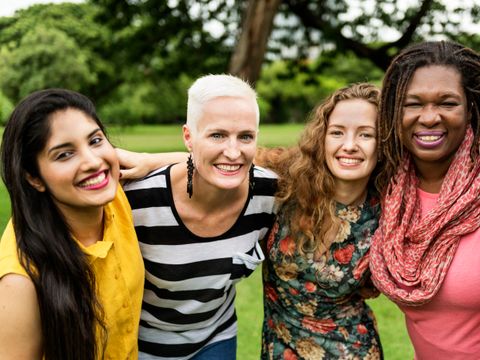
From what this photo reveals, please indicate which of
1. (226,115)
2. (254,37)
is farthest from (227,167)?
(254,37)

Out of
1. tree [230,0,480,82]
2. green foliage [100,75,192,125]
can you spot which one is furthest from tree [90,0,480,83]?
green foliage [100,75,192,125]

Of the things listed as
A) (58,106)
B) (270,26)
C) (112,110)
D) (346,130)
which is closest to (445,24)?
(270,26)

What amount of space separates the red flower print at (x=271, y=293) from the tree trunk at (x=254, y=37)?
5776 mm

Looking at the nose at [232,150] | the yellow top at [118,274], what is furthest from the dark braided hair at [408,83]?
the yellow top at [118,274]

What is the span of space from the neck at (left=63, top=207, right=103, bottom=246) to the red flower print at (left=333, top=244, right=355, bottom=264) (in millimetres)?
1143

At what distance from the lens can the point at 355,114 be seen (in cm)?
287

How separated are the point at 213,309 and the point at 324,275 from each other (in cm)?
58

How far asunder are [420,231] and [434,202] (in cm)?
17

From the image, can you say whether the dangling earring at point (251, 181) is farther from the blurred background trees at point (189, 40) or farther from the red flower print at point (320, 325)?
the blurred background trees at point (189, 40)

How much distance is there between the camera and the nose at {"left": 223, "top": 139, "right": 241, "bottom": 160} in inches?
103

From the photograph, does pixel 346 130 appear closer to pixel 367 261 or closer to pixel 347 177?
pixel 347 177

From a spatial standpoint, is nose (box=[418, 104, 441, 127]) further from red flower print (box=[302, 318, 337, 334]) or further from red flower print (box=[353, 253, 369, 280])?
red flower print (box=[302, 318, 337, 334])

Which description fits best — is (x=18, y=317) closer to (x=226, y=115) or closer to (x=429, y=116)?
(x=226, y=115)

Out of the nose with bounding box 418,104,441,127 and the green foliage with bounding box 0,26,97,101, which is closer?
the nose with bounding box 418,104,441,127
